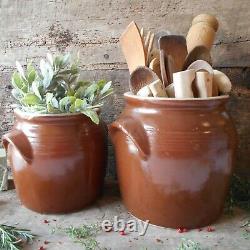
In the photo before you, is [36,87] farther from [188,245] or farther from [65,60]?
[188,245]

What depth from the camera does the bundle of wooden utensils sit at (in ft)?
1.89

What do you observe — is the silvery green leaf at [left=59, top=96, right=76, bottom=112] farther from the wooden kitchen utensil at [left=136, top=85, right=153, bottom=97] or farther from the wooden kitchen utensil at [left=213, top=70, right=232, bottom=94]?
the wooden kitchen utensil at [left=213, top=70, right=232, bottom=94]

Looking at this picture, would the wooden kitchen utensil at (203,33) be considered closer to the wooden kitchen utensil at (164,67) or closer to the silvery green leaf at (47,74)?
the wooden kitchen utensil at (164,67)

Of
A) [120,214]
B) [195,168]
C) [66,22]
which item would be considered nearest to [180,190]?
[195,168]

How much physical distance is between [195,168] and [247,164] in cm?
28

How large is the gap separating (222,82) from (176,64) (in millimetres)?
92

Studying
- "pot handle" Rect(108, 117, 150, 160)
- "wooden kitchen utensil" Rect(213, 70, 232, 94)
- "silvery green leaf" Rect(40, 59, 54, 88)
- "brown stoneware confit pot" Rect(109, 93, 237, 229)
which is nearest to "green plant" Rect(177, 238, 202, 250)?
"brown stoneware confit pot" Rect(109, 93, 237, 229)

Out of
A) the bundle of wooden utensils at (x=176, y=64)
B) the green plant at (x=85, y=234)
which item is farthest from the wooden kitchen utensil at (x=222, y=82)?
the green plant at (x=85, y=234)

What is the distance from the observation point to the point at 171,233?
0.60 meters

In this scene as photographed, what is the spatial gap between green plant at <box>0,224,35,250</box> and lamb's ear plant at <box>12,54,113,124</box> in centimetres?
20

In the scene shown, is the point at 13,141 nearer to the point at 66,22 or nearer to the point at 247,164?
the point at 66,22

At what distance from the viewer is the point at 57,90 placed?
665 millimetres

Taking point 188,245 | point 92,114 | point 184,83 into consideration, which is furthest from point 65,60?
point 188,245

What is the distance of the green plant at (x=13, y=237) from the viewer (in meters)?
0.54
